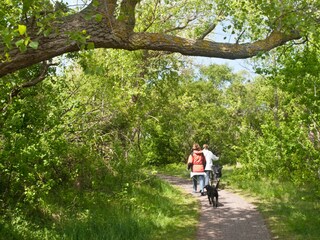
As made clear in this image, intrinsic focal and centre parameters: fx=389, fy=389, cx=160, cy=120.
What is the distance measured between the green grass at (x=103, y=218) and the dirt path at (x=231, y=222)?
1.04 ft

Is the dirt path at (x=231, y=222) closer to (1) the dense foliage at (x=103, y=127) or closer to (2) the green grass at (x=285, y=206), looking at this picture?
(2) the green grass at (x=285, y=206)

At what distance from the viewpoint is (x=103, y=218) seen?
8242 millimetres

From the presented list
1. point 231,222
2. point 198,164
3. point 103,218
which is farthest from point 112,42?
point 198,164

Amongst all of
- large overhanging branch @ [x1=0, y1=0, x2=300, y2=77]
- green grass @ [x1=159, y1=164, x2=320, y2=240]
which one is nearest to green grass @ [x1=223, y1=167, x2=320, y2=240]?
green grass @ [x1=159, y1=164, x2=320, y2=240]

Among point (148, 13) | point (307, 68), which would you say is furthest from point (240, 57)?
point (148, 13)

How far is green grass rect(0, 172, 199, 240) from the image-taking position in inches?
278

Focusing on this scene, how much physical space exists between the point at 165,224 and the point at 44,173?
9.69ft

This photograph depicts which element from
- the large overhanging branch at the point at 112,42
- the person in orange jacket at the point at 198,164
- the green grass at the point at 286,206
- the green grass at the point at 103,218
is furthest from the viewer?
the person in orange jacket at the point at 198,164

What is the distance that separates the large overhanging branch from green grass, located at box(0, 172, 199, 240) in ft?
11.4

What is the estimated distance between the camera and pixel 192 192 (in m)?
15.6

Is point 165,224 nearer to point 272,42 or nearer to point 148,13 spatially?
point 272,42

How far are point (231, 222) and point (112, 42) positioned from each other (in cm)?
589

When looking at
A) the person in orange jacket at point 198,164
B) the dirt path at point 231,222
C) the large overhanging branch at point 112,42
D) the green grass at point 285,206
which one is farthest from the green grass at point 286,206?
the large overhanging branch at point 112,42

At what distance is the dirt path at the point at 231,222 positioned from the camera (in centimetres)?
802
